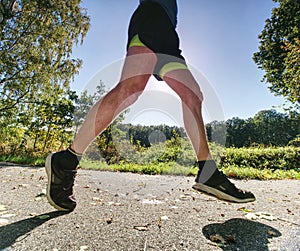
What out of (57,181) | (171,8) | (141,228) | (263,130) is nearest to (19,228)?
(57,181)

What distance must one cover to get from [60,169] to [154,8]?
1120 mm

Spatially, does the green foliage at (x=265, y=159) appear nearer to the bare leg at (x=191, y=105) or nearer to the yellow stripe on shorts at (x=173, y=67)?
the bare leg at (x=191, y=105)

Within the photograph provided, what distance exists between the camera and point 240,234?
3.67 ft

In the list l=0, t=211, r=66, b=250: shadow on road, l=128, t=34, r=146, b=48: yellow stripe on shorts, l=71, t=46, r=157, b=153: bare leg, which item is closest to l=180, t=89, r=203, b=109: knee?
l=71, t=46, r=157, b=153: bare leg

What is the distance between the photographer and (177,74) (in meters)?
1.48

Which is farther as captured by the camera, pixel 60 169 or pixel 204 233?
pixel 60 169

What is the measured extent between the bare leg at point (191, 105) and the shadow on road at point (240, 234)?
1.33 ft

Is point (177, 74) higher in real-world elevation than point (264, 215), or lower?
higher

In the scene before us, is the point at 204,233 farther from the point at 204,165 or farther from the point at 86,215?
the point at 86,215

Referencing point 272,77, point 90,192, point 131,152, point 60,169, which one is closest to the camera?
point 60,169

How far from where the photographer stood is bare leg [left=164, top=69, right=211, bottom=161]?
143 centimetres

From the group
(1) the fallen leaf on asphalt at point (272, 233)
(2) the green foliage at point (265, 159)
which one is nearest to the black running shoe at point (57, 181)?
(1) the fallen leaf on asphalt at point (272, 233)

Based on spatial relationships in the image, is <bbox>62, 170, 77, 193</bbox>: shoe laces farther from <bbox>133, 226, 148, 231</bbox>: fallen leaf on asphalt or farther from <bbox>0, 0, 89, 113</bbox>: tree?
<bbox>0, 0, 89, 113</bbox>: tree

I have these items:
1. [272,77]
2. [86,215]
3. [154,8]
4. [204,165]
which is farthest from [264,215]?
[272,77]
